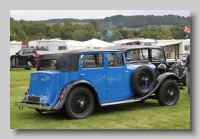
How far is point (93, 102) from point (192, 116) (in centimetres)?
211

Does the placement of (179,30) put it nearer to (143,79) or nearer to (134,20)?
(134,20)

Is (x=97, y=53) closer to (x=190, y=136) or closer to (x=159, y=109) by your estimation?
(x=159, y=109)

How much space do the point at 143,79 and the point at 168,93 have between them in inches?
34.8

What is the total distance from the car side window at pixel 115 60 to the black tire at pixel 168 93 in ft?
4.31

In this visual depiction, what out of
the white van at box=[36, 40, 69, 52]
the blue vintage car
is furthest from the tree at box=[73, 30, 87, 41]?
the white van at box=[36, 40, 69, 52]

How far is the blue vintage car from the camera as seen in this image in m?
7.36

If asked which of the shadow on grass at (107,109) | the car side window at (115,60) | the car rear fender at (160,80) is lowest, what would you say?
the shadow on grass at (107,109)

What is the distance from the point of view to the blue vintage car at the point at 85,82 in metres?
7.36

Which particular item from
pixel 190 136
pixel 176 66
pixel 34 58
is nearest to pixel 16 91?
pixel 176 66

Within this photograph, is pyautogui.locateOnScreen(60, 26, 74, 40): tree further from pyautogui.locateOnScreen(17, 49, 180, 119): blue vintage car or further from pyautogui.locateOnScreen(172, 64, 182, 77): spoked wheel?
pyautogui.locateOnScreen(172, 64, 182, 77): spoked wheel

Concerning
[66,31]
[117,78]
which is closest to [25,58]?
[66,31]

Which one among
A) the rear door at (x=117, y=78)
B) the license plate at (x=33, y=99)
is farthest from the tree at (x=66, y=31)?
the license plate at (x=33, y=99)

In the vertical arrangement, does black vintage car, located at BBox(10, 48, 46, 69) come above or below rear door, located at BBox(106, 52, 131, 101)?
above

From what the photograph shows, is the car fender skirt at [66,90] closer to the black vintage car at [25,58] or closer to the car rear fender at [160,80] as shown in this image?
the car rear fender at [160,80]
